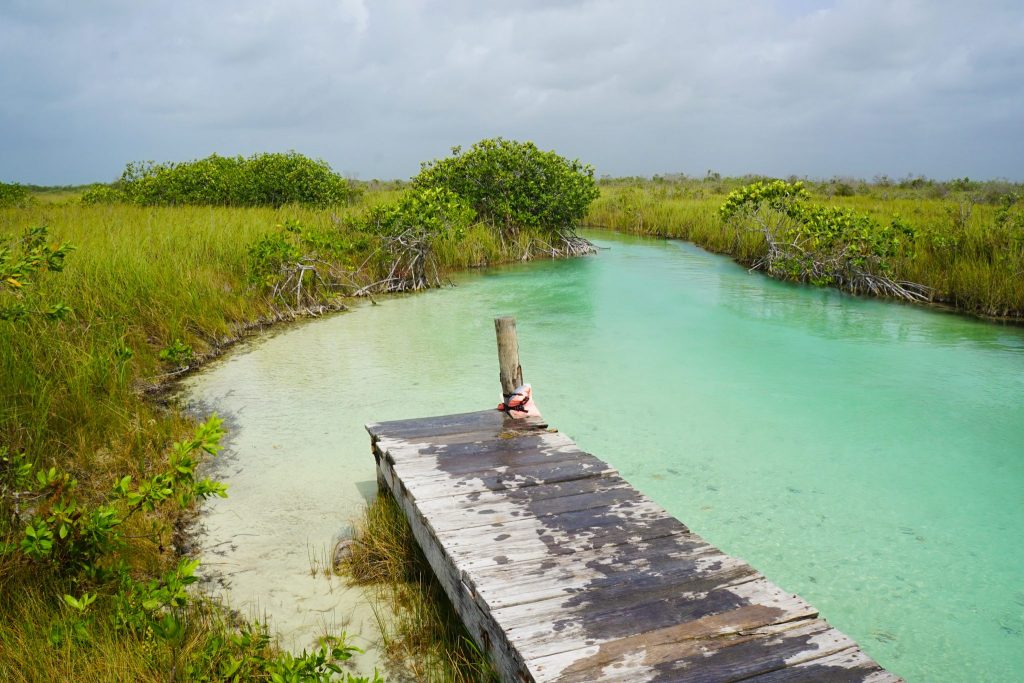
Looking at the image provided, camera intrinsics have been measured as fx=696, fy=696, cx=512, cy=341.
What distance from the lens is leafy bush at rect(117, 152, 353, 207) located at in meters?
13.8

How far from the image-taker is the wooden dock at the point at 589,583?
6.44 ft

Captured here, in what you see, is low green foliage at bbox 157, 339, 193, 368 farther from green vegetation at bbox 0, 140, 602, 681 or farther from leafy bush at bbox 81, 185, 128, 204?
leafy bush at bbox 81, 185, 128, 204

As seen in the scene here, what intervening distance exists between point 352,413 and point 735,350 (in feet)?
13.6

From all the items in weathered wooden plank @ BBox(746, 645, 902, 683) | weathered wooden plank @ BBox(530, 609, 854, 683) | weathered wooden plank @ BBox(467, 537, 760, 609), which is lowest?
weathered wooden plank @ BBox(746, 645, 902, 683)

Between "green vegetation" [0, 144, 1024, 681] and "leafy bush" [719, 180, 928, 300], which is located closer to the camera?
"green vegetation" [0, 144, 1024, 681]

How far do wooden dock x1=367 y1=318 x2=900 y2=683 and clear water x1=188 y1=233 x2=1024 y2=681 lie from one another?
74cm

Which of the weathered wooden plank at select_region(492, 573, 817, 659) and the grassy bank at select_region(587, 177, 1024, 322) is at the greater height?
the grassy bank at select_region(587, 177, 1024, 322)

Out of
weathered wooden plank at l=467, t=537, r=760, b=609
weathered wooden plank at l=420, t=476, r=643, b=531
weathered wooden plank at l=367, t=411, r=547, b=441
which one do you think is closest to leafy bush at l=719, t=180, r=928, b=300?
weathered wooden plank at l=367, t=411, r=547, b=441

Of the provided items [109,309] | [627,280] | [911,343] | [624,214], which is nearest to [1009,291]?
[911,343]

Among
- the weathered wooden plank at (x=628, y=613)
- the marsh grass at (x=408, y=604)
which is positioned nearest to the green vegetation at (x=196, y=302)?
the marsh grass at (x=408, y=604)

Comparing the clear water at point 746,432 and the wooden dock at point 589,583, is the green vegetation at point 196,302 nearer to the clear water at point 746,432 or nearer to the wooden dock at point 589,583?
the wooden dock at point 589,583

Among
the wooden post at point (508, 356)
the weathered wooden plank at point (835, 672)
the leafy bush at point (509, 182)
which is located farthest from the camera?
the leafy bush at point (509, 182)

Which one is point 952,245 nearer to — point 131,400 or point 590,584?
point 590,584

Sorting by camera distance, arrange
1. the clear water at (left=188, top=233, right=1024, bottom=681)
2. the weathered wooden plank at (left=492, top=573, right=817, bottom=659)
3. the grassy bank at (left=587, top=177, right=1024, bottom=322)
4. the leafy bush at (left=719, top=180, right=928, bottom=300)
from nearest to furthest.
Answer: the weathered wooden plank at (left=492, top=573, right=817, bottom=659)
the clear water at (left=188, top=233, right=1024, bottom=681)
the grassy bank at (left=587, top=177, right=1024, bottom=322)
the leafy bush at (left=719, top=180, right=928, bottom=300)
